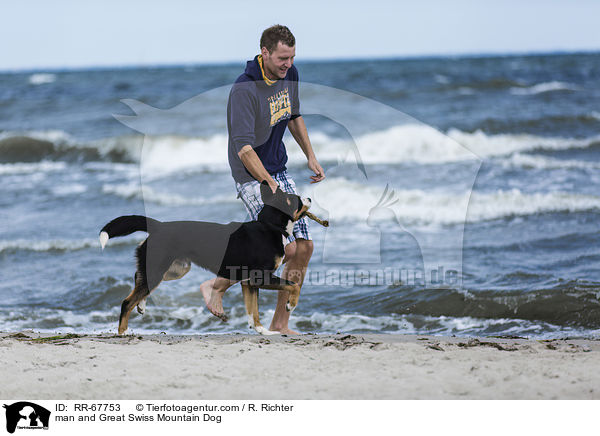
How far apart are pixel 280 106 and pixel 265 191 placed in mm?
706

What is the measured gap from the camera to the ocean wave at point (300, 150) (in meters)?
16.8

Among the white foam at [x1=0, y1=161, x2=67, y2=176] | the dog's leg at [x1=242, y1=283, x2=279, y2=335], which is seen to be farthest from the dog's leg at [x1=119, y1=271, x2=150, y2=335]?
the white foam at [x1=0, y1=161, x2=67, y2=176]

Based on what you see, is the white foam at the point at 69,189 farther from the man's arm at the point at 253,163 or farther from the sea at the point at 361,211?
the man's arm at the point at 253,163

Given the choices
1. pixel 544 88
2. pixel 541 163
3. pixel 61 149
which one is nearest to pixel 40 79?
pixel 61 149

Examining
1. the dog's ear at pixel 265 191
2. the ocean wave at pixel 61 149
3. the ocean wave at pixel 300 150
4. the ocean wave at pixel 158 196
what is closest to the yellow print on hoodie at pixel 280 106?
the dog's ear at pixel 265 191

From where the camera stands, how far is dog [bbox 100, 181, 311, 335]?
5203 millimetres

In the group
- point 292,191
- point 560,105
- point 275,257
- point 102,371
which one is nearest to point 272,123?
point 292,191

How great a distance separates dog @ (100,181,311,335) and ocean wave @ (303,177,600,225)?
5.62m

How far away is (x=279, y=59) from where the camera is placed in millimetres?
4938


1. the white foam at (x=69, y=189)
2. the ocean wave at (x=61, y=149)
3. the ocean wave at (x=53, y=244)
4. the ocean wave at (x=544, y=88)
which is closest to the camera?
the ocean wave at (x=53, y=244)

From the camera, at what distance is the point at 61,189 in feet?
45.6
